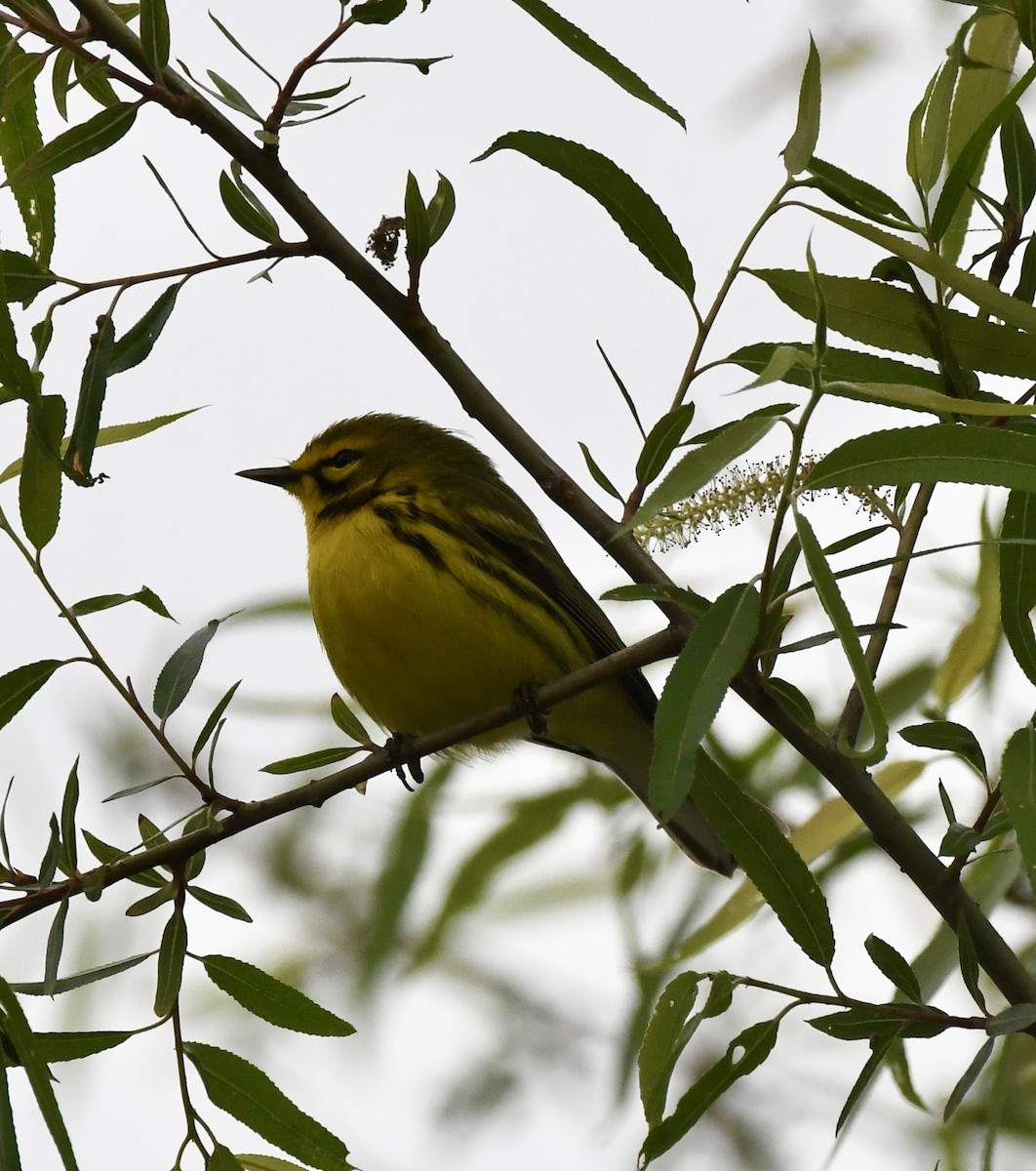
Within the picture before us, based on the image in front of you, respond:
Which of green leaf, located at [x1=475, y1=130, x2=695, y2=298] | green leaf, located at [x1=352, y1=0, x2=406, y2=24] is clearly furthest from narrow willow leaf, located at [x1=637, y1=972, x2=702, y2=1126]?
green leaf, located at [x1=352, y1=0, x2=406, y2=24]

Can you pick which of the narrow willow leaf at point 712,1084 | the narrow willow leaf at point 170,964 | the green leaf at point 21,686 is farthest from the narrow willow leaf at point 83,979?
the narrow willow leaf at point 712,1084

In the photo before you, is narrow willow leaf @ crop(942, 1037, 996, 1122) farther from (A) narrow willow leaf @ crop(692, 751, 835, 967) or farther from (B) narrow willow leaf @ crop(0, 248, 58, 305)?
(B) narrow willow leaf @ crop(0, 248, 58, 305)

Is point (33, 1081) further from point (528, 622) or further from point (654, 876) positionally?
point (654, 876)

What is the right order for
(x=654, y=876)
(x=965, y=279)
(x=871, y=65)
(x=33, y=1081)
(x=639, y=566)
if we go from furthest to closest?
(x=654, y=876) < (x=871, y=65) < (x=639, y=566) < (x=965, y=279) < (x=33, y=1081)

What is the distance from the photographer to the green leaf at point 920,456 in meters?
1.40

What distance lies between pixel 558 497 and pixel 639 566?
13cm

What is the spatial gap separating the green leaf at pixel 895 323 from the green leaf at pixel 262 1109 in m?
1.07

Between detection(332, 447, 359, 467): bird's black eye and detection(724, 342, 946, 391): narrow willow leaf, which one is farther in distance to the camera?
detection(332, 447, 359, 467): bird's black eye

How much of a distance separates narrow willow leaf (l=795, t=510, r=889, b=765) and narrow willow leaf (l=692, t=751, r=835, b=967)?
47cm

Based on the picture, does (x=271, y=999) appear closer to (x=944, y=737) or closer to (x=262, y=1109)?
(x=262, y=1109)

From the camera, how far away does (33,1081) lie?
1.40m

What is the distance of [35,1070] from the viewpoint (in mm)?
1421

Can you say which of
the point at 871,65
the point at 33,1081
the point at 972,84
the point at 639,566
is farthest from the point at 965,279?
the point at 871,65

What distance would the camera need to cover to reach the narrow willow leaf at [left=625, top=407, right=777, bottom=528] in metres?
1.26
